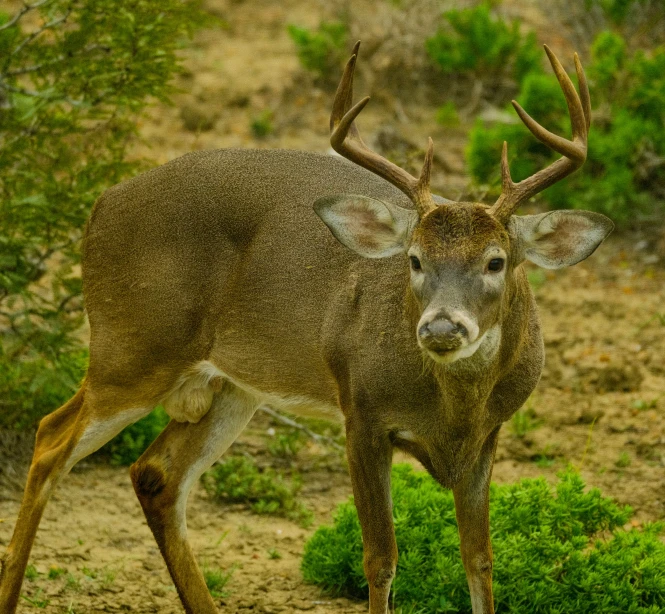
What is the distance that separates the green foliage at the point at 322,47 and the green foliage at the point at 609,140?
2.76 meters

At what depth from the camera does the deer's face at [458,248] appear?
4.55 meters

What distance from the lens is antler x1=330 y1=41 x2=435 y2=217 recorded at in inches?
195

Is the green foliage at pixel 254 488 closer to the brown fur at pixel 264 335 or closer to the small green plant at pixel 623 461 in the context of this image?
the brown fur at pixel 264 335

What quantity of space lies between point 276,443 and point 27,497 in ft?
7.66

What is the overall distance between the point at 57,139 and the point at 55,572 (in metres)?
2.55

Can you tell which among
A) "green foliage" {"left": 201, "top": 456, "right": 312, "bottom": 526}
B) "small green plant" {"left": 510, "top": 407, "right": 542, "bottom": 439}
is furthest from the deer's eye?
"small green plant" {"left": 510, "top": 407, "right": 542, "bottom": 439}

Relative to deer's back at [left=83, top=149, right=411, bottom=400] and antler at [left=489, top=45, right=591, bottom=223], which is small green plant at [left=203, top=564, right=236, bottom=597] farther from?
antler at [left=489, top=45, right=591, bottom=223]

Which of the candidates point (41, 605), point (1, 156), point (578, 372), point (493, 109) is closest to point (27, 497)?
point (41, 605)

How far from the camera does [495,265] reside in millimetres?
4805

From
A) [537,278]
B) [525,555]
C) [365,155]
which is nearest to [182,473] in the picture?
[525,555]

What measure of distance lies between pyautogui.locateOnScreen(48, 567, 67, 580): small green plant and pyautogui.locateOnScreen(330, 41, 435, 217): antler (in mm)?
2580

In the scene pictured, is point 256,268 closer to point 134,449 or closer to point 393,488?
point 393,488

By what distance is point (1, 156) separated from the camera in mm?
6863

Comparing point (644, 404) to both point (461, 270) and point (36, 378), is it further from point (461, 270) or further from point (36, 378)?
point (36, 378)
